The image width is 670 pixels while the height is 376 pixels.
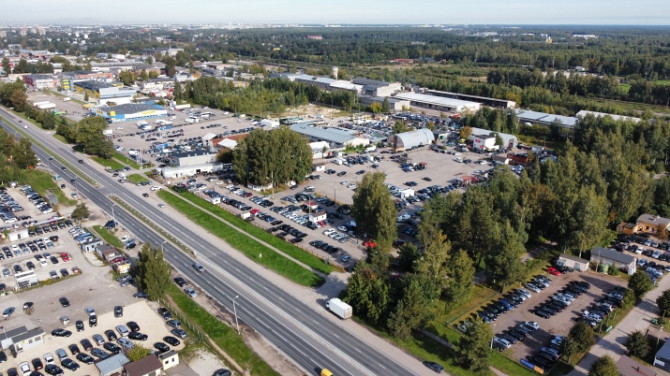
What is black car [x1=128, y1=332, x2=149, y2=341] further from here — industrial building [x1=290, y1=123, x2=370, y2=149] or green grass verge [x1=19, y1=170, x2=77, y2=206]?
industrial building [x1=290, y1=123, x2=370, y2=149]

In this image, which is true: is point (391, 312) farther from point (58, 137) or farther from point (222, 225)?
point (58, 137)

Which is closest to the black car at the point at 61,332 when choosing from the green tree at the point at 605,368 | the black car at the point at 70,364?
the black car at the point at 70,364

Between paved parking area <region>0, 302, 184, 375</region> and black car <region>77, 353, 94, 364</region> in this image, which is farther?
paved parking area <region>0, 302, 184, 375</region>

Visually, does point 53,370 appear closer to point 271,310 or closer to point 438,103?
point 271,310

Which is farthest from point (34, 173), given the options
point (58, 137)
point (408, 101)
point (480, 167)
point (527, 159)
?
point (408, 101)

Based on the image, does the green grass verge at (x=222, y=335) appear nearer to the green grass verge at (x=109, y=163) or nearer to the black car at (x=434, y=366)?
the black car at (x=434, y=366)

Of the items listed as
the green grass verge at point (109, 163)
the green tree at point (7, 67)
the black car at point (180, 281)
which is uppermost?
the green tree at point (7, 67)

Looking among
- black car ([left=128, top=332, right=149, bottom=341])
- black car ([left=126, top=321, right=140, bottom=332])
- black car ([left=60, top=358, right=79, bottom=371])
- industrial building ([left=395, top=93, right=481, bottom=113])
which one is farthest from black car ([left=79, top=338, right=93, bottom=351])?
industrial building ([left=395, top=93, right=481, bottom=113])
